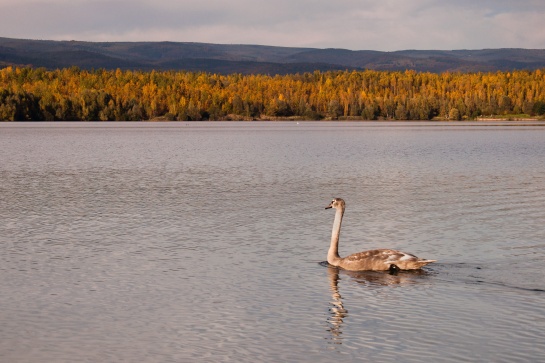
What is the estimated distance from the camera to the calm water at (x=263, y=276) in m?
13.5

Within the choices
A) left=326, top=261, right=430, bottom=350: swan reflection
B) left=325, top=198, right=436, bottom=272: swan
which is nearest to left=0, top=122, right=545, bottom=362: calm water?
left=326, top=261, right=430, bottom=350: swan reflection

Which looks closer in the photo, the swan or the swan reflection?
the swan reflection

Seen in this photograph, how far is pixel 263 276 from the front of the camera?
18656 mm

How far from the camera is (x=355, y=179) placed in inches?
1756

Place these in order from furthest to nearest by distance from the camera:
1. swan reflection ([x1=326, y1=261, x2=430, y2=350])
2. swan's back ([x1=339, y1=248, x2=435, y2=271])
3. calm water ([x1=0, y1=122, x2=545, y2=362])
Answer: swan's back ([x1=339, y1=248, x2=435, y2=271]) < swan reflection ([x1=326, y1=261, x2=430, y2=350]) < calm water ([x1=0, y1=122, x2=545, y2=362])

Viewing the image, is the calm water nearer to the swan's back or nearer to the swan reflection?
the swan reflection

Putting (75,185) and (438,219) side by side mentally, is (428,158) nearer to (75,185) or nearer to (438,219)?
(75,185)

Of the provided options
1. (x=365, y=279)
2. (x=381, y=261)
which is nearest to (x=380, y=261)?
(x=381, y=261)

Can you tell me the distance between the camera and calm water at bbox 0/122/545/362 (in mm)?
13500

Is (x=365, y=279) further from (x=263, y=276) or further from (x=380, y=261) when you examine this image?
(x=263, y=276)

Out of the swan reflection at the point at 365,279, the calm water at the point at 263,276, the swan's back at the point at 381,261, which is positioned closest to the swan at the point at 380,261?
the swan's back at the point at 381,261

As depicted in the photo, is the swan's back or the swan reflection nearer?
the swan reflection

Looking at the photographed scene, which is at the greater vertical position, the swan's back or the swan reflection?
the swan's back

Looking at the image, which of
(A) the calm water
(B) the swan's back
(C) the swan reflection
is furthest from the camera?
(B) the swan's back
